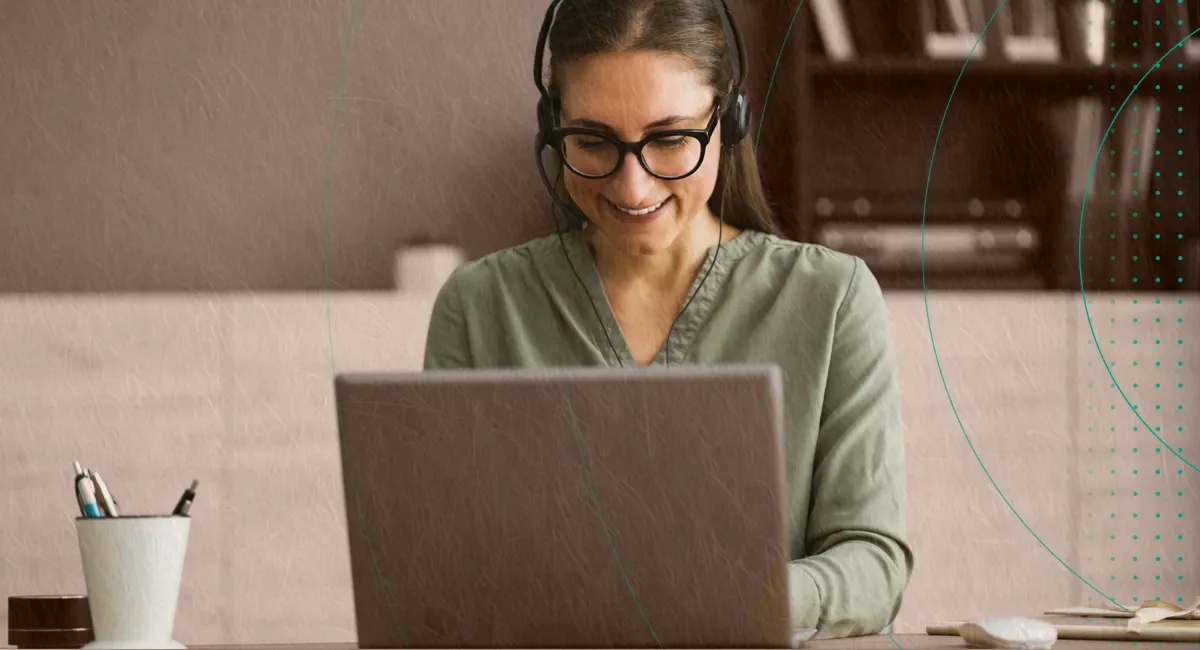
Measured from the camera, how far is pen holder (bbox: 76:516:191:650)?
2.48 ft

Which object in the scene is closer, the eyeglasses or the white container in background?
the eyeglasses

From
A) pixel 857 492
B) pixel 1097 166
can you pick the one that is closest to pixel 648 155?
pixel 857 492

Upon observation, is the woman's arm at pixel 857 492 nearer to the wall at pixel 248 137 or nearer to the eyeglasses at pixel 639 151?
the eyeglasses at pixel 639 151

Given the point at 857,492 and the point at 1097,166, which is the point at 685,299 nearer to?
the point at 857,492

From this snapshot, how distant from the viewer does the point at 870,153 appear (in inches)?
79.7

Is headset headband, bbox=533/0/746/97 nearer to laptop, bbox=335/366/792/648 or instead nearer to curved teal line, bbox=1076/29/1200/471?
laptop, bbox=335/366/792/648

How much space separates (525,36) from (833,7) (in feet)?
1.50

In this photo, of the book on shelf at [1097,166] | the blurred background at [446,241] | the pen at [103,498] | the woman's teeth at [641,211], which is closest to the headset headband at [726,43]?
the woman's teeth at [641,211]

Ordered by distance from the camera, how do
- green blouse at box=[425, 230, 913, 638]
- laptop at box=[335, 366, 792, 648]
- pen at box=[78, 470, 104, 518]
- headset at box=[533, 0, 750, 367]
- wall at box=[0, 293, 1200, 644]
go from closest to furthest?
laptop at box=[335, 366, 792, 648]
pen at box=[78, 470, 104, 518]
green blouse at box=[425, 230, 913, 638]
headset at box=[533, 0, 750, 367]
wall at box=[0, 293, 1200, 644]

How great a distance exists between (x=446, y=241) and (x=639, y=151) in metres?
0.87

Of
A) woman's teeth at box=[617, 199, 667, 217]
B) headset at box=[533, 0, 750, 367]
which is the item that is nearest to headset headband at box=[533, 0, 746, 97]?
headset at box=[533, 0, 750, 367]

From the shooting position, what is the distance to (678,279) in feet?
4.03

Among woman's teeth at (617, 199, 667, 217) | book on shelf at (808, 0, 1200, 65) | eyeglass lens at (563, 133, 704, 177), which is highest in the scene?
book on shelf at (808, 0, 1200, 65)

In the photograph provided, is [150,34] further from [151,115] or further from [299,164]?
[299,164]
